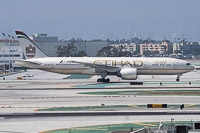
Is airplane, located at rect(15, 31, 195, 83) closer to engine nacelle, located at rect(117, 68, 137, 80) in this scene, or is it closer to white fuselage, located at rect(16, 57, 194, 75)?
white fuselage, located at rect(16, 57, 194, 75)

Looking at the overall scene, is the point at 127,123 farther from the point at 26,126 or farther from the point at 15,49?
the point at 15,49

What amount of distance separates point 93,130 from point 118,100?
17.5m

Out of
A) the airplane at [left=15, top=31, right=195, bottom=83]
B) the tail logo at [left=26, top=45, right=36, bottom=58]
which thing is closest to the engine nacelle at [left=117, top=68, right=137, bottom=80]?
the airplane at [left=15, top=31, right=195, bottom=83]

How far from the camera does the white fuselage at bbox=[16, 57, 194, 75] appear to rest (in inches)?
A: 2763

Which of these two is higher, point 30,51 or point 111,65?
point 30,51

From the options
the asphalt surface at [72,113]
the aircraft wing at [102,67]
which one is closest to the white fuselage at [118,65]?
the aircraft wing at [102,67]

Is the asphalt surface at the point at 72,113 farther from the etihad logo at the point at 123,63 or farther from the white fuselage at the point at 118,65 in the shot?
the etihad logo at the point at 123,63

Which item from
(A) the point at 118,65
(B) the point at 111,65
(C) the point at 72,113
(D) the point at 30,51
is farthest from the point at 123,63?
(C) the point at 72,113

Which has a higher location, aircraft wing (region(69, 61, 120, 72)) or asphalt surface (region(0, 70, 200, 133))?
aircraft wing (region(69, 61, 120, 72))

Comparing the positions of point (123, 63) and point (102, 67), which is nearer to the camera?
point (102, 67)

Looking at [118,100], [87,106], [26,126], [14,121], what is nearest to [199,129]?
[26,126]

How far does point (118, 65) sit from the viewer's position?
70500 millimetres

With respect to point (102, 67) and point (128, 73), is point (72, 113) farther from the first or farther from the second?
point (102, 67)

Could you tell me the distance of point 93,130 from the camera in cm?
3097
